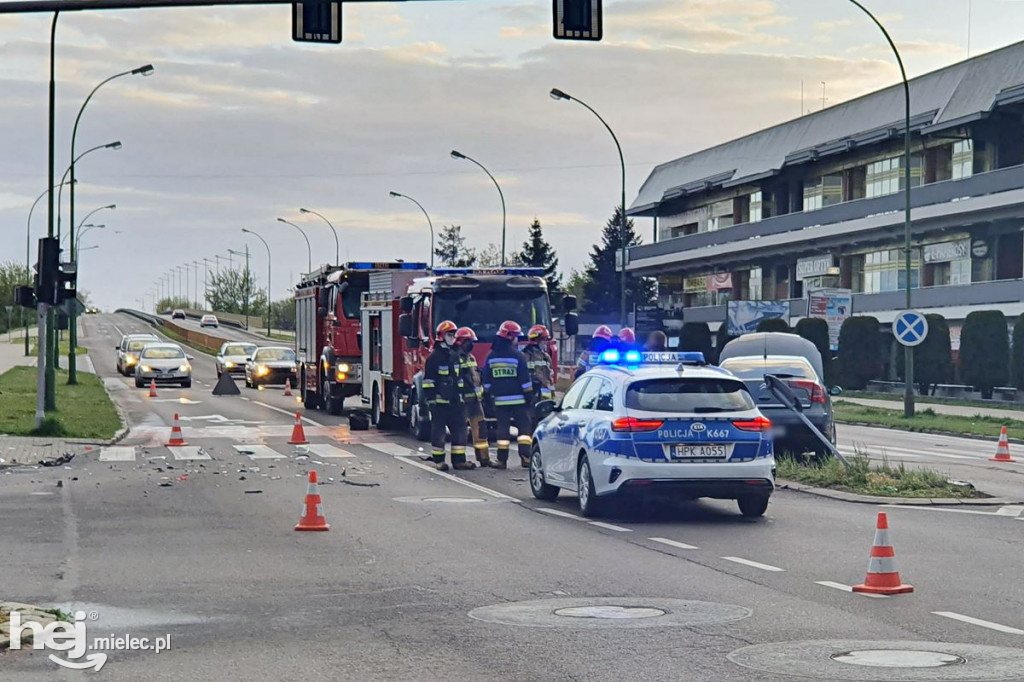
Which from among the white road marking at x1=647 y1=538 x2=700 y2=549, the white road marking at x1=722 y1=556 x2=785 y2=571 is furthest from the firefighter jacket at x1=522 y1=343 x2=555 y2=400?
the white road marking at x1=722 y1=556 x2=785 y2=571

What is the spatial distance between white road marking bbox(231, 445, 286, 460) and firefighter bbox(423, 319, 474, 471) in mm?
3772

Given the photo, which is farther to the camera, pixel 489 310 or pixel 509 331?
pixel 489 310

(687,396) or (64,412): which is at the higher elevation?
(687,396)

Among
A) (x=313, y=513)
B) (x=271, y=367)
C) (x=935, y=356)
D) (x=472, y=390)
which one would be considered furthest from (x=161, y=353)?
(x=313, y=513)

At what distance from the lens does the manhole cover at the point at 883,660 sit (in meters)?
7.37

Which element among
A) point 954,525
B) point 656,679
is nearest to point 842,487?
point 954,525

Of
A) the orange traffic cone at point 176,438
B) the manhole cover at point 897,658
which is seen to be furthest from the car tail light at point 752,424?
the orange traffic cone at point 176,438

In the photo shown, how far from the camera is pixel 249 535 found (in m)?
13.7

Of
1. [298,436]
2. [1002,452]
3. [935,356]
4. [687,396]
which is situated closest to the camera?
[687,396]

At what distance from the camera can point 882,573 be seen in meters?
10.2

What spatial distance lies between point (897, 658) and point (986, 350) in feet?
131

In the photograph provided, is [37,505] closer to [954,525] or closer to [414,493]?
[414,493]

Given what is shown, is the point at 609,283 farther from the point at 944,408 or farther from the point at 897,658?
the point at 897,658

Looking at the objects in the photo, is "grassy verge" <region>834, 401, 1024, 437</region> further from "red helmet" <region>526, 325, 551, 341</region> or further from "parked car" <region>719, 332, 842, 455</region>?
"red helmet" <region>526, 325, 551, 341</region>
